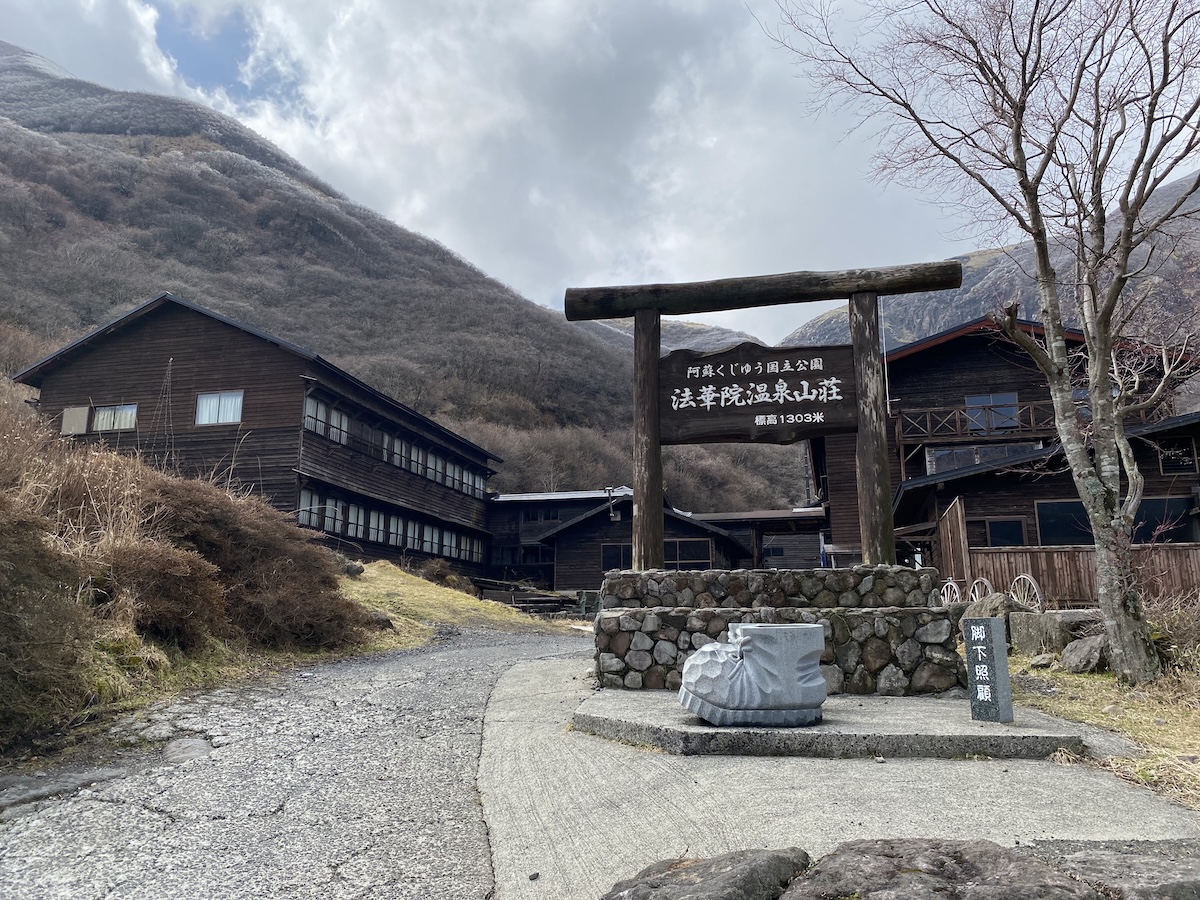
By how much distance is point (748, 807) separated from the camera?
3.79 meters

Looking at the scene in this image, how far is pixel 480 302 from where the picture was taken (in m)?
85.6

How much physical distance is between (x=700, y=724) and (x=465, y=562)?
32.7 metres

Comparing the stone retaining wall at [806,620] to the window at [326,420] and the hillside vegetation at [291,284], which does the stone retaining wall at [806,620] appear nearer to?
the window at [326,420]

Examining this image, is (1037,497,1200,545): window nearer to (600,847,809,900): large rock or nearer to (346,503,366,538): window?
(600,847,809,900): large rock

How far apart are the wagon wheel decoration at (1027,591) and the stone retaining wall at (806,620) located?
5.57 meters

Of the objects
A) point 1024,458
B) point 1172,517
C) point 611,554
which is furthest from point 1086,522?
point 611,554

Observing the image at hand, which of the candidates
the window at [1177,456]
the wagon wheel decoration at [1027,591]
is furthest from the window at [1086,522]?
the wagon wheel decoration at [1027,591]

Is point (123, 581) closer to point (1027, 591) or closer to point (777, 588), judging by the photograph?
point (777, 588)

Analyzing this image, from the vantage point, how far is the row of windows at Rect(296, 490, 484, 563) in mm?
25688

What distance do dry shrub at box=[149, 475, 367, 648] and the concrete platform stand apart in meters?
6.15

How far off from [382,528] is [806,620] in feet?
81.4

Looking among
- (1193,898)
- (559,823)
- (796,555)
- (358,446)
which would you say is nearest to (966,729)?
(559,823)

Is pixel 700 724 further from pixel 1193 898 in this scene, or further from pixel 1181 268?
pixel 1181 268

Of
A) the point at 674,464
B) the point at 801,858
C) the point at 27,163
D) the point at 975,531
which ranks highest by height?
the point at 27,163
